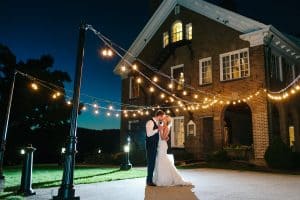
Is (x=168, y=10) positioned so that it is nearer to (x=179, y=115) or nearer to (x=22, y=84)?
(x=179, y=115)

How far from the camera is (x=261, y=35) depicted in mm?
17891

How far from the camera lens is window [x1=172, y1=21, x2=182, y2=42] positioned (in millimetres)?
23030

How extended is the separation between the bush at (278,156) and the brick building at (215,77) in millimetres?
1531

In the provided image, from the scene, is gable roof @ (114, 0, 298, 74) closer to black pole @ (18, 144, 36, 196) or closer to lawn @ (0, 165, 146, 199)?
lawn @ (0, 165, 146, 199)

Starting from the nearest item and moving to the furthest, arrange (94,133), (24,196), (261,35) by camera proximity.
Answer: (24,196) < (261,35) < (94,133)

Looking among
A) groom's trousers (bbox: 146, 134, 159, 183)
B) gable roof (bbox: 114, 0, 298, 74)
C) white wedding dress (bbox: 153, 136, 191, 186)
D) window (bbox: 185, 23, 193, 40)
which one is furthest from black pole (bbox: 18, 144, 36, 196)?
window (bbox: 185, 23, 193, 40)

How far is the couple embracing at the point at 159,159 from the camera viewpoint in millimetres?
8523

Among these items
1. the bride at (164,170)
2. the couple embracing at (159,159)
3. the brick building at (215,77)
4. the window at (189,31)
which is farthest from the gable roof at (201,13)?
the bride at (164,170)

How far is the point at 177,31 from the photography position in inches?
916

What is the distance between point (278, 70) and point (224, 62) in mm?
3300

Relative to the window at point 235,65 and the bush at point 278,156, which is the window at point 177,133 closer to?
the window at point 235,65

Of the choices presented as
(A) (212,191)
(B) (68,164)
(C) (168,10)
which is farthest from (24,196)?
(C) (168,10)

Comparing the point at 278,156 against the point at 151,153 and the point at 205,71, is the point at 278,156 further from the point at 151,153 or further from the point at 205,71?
the point at 151,153

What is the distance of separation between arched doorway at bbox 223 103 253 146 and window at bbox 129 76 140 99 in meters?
7.39
